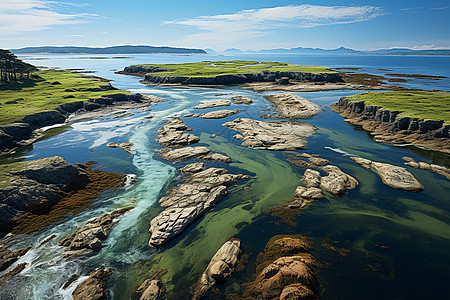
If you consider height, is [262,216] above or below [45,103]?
below

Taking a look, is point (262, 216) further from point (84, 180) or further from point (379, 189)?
point (84, 180)

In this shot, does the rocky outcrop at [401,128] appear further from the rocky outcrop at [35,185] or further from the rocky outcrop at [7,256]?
the rocky outcrop at [7,256]

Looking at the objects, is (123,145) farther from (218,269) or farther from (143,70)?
(143,70)

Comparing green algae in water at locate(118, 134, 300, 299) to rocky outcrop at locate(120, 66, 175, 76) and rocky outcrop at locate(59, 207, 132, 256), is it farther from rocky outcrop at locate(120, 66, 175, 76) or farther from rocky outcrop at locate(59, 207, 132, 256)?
rocky outcrop at locate(120, 66, 175, 76)

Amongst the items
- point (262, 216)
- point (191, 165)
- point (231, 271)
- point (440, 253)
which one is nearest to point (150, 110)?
point (191, 165)

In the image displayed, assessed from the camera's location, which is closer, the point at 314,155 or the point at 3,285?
the point at 3,285

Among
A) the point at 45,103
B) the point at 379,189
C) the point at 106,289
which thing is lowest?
the point at 106,289

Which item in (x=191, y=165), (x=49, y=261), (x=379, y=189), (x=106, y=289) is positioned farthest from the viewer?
(x=191, y=165)

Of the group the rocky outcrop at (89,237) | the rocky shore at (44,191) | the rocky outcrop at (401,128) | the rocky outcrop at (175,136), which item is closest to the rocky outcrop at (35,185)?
the rocky shore at (44,191)

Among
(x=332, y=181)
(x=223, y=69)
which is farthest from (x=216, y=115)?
(x=223, y=69)
